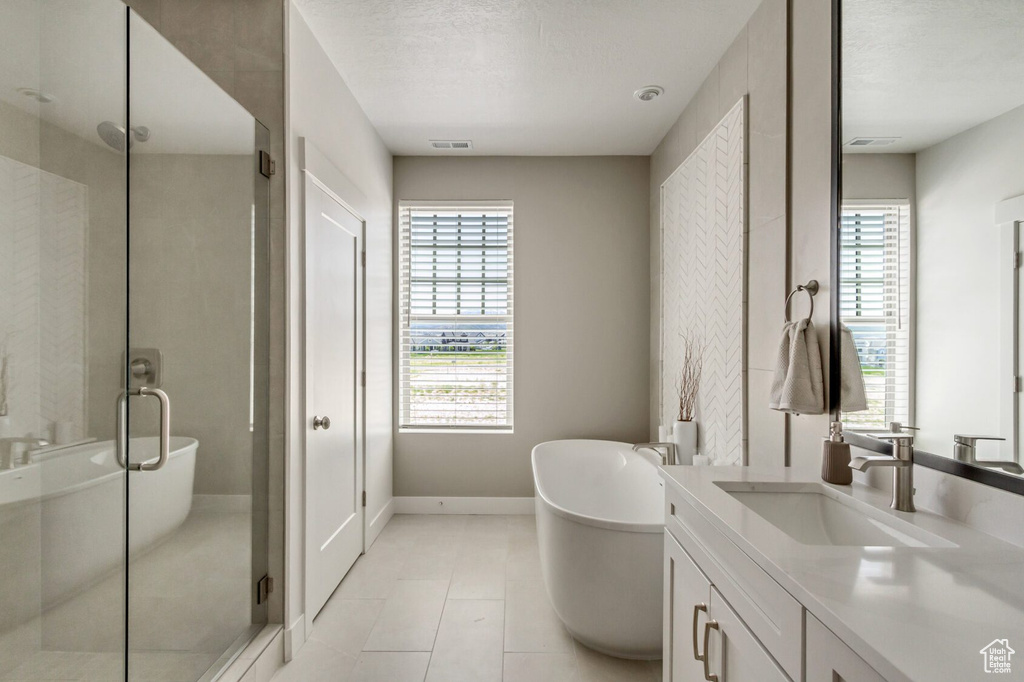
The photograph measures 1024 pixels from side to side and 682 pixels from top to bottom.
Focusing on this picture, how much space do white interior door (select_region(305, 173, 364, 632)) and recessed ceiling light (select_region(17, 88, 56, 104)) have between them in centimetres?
98

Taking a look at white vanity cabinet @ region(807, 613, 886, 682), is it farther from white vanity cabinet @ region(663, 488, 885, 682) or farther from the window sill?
the window sill

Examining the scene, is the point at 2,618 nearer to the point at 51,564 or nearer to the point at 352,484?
the point at 51,564

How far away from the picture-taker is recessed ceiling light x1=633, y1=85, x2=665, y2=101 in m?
2.57

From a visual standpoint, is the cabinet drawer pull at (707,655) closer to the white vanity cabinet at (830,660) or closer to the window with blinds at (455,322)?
the white vanity cabinet at (830,660)

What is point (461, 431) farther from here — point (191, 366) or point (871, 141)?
point (871, 141)

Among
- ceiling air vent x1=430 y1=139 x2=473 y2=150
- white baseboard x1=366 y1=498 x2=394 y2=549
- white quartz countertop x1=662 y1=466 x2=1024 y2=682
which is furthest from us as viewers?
ceiling air vent x1=430 y1=139 x2=473 y2=150

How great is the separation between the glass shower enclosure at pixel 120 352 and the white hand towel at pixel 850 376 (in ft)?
6.33

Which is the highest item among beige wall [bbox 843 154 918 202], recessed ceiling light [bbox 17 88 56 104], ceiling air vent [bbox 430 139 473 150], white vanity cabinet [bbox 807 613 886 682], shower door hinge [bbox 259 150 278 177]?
ceiling air vent [bbox 430 139 473 150]

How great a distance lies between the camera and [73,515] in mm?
1150

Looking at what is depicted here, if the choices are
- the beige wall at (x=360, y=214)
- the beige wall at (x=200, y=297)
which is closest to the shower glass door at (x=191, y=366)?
the beige wall at (x=200, y=297)

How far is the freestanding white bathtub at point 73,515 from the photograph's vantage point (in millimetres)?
1049

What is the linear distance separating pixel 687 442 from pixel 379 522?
2.01 metres

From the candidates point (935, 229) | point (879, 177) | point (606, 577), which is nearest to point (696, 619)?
point (606, 577)

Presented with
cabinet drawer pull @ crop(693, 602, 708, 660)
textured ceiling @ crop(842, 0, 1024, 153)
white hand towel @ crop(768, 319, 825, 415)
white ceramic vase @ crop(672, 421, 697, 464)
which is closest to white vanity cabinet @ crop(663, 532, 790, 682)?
cabinet drawer pull @ crop(693, 602, 708, 660)
